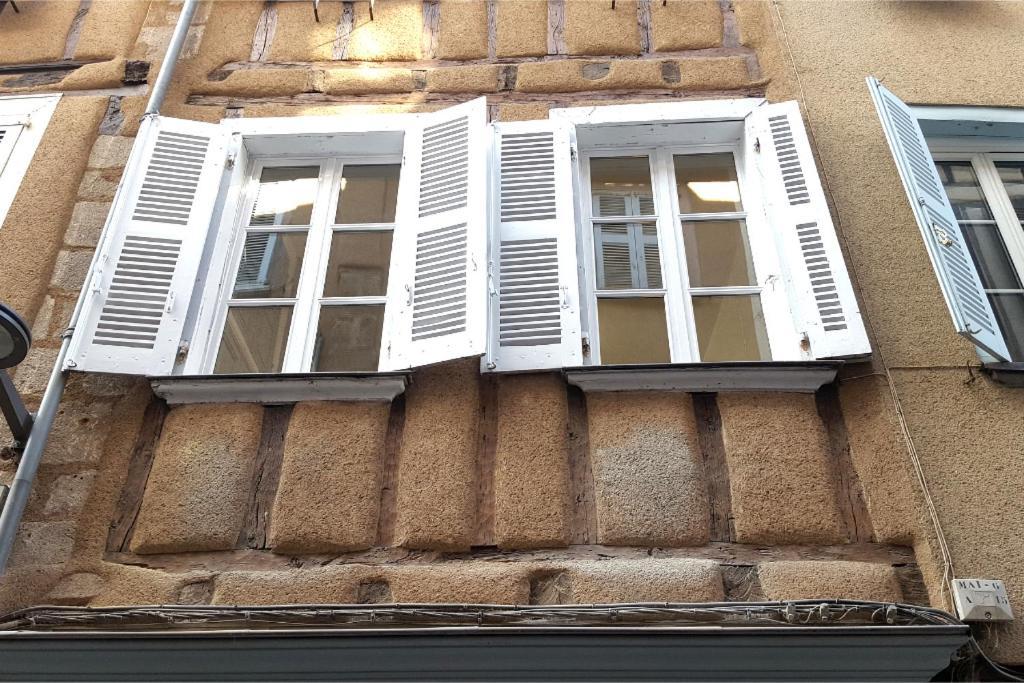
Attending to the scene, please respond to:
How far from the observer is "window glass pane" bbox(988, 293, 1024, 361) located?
3.77 meters

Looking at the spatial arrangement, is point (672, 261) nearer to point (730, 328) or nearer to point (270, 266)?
point (730, 328)

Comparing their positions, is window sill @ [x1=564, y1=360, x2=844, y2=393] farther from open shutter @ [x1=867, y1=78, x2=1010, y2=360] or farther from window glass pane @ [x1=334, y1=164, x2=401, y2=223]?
window glass pane @ [x1=334, y1=164, x2=401, y2=223]

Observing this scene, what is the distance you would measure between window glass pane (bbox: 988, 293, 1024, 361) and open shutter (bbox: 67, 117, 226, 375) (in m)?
3.44

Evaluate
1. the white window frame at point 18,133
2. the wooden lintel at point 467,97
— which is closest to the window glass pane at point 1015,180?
the wooden lintel at point 467,97

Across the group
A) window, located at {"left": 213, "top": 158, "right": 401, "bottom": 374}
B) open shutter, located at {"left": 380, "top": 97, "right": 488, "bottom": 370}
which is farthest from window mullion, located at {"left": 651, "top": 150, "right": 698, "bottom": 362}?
window, located at {"left": 213, "top": 158, "right": 401, "bottom": 374}

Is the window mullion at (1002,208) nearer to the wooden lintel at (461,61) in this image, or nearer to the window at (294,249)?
the wooden lintel at (461,61)

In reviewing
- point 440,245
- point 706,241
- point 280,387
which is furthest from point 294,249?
point 706,241

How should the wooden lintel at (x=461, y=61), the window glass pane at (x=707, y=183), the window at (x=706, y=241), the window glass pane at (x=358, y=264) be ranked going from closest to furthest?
the window at (x=706, y=241), the window glass pane at (x=358, y=264), the window glass pane at (x=707, y=183), the wooden lintel at (x=461, y=61)

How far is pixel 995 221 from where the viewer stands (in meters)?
4.23

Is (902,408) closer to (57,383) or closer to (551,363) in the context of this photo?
(551,363)

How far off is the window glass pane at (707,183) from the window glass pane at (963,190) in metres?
1.06

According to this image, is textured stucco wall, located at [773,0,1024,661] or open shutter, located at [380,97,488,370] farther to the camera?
open shutter, located at [380,97,488,370]

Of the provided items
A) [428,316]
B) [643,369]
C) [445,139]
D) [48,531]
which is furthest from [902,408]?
[48,531]

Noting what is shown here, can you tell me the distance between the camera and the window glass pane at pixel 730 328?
12.2 ft
